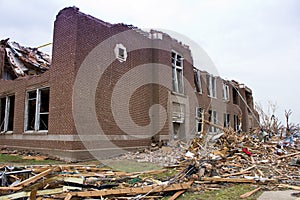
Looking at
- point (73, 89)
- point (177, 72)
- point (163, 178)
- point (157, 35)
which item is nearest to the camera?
point (163, 178)

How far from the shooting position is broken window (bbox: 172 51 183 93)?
55.4 feet

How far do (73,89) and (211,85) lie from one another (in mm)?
15701

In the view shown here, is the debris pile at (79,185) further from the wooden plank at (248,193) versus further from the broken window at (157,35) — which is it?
the broken window at (157,35)

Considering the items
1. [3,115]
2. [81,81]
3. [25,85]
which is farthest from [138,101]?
[3,115]

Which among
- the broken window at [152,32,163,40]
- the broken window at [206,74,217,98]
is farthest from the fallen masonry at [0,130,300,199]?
the broken window at [206,74,217,98]

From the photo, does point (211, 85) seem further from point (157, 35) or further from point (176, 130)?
point (157, 35)

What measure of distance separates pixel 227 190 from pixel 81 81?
7547mm

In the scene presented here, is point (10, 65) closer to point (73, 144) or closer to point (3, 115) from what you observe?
point (3, 115)

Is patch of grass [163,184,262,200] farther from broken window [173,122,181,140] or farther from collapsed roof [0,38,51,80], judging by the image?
collapsed roof [0,38,51,80]

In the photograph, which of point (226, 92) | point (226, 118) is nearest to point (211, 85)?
point (226, 92)

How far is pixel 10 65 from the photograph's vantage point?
55.5ft

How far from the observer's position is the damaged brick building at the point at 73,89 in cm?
1132

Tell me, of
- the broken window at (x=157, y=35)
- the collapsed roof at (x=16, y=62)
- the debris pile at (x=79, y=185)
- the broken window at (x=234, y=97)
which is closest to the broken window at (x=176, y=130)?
the broken window at (x=157, y=35)

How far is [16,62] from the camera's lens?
17.0 m
